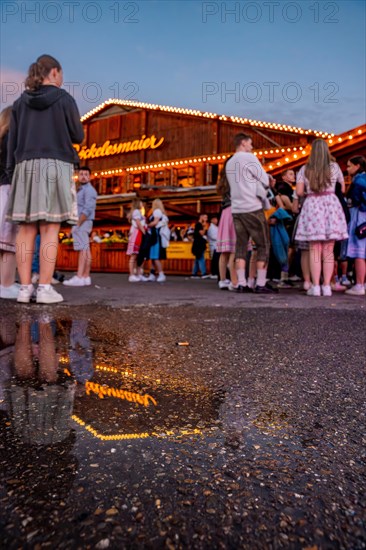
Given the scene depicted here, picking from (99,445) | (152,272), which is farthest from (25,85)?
(152,272)

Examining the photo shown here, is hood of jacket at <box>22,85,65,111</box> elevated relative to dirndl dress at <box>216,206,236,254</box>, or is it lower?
elevated

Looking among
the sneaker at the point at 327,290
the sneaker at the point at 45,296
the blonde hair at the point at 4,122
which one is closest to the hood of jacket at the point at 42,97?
the blonde hair at the point at 4,122

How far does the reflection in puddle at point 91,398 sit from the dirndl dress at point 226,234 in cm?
442

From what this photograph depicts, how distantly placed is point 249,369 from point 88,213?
539 cm

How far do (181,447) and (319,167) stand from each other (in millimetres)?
4493

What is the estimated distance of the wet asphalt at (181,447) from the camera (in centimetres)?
54

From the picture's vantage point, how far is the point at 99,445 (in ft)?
2.56

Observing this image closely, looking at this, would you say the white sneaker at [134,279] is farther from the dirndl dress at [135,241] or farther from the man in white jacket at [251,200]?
the man in white jacket at [251,200]

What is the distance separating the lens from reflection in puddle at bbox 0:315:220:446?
0.86 meters

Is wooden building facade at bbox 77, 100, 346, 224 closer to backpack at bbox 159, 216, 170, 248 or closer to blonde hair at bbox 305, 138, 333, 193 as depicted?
backpack at bbox 159, 216, 170, 248

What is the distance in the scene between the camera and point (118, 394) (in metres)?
1.10

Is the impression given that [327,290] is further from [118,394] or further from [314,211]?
[118,394]

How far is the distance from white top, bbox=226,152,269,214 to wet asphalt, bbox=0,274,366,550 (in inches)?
136

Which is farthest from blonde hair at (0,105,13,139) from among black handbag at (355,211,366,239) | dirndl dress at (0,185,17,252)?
black handbag at (355,211,366,239)
